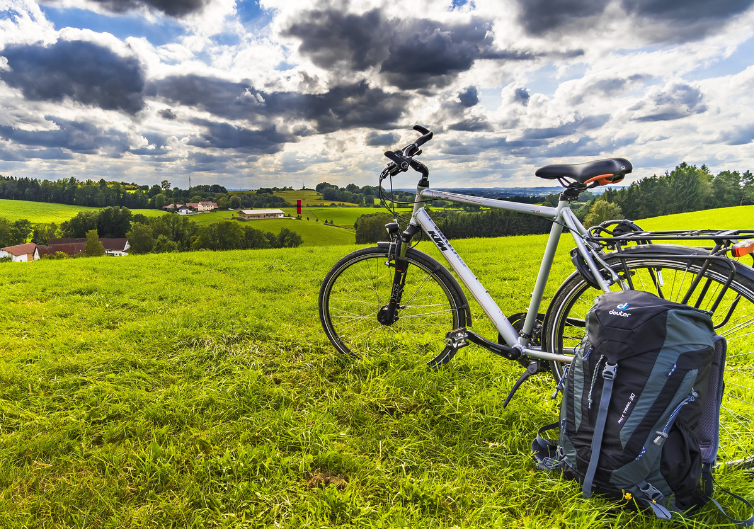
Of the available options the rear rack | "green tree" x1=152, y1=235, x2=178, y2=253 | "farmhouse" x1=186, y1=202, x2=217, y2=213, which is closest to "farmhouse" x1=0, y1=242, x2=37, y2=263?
"green tree" x1=152, y1=235, x2=178, y2=253

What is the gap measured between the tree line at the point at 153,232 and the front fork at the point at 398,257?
2926 cm

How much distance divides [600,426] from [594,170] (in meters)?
1.73

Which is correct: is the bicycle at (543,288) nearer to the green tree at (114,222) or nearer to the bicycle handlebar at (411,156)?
the bicycle handlebar at (411,156)

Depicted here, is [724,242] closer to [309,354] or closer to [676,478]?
[676,478]

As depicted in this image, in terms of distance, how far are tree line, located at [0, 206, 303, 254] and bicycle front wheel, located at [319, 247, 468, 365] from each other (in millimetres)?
28763

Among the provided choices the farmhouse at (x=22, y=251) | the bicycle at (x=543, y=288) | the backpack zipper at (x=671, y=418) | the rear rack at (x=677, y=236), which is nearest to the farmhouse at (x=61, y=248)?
the farmhouse at (x=22, y=251)

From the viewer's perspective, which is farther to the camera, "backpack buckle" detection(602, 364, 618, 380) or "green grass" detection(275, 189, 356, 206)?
"green grass" detection(275, 189, 356, 206)

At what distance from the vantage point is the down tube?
10.0ft

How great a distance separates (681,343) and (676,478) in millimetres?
701

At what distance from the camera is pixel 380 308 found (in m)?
3.66

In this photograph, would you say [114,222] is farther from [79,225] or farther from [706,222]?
[706,222]

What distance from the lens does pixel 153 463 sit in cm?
228

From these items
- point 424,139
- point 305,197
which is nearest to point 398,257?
point 424,139

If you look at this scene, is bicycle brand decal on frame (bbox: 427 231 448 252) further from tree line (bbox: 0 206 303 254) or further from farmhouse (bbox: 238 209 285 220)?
farmhouse (bbox: 238 209 285 220)
